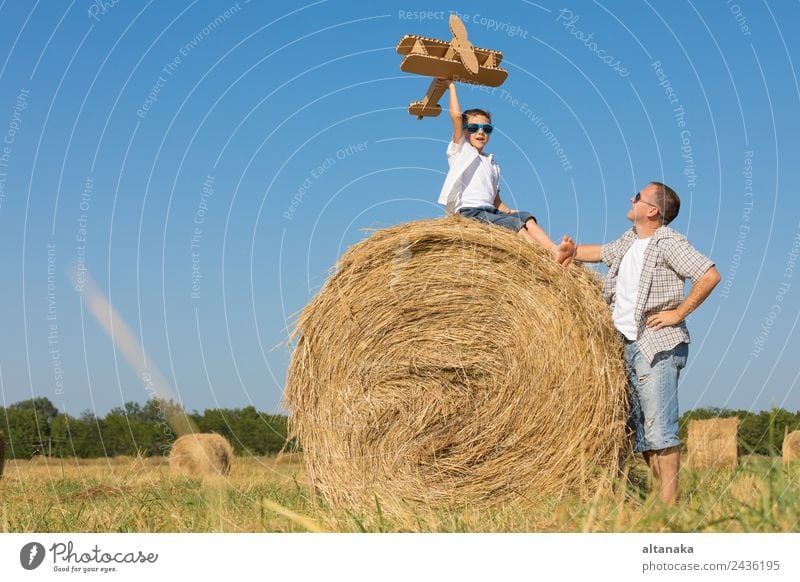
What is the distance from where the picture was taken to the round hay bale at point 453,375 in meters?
5.34

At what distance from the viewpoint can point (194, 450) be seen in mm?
11711

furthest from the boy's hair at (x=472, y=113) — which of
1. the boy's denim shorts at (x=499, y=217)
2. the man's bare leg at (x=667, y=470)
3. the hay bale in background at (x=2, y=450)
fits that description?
the hay bale in background at (x=2, y=450)

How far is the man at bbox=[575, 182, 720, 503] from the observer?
510cm

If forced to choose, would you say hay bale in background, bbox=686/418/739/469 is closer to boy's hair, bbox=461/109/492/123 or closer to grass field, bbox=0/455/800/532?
grass field, bbox=0/455/800/532

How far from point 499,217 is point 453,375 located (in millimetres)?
1149

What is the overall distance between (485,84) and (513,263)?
1.48 m

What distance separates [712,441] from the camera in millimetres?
10172

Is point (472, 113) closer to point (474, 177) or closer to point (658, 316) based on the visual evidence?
point (474, 177)

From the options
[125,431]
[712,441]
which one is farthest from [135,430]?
[712,441]

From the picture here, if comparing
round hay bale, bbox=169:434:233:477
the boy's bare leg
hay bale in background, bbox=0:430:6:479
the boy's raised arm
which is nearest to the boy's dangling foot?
the boy's bare leg

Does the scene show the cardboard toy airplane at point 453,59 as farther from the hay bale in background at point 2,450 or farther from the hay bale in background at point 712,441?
the hay bale in background at point 2,450

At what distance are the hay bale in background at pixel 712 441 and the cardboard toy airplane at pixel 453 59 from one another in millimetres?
5583
